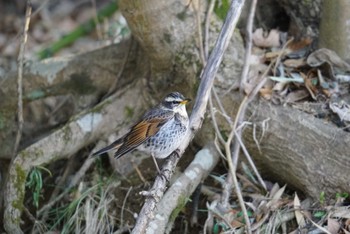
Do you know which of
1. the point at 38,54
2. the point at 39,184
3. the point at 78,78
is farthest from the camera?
the point at 38,54

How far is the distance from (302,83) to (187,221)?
5.77ft

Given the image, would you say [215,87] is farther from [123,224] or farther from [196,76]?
[123,224]

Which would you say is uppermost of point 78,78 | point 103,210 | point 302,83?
point 78,78

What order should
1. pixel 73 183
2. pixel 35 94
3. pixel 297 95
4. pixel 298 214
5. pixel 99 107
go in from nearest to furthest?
pixel 298 214 < pixel 297 95 < pixel 73 183 < pixel 99 107 < pixel 35 94

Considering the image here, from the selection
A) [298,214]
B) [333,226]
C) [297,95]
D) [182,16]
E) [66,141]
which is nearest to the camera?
[333,226]

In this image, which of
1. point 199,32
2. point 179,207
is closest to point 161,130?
point 179,207

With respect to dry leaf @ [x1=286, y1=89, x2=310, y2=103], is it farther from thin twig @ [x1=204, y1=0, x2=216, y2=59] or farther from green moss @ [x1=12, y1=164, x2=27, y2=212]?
green moss @ [x1=12, y1=164, x2=27, y2=212]

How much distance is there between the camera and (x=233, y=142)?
5.97 m

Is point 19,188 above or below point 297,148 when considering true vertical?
above

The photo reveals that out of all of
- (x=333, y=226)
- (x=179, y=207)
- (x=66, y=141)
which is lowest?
(x=333, y=226)

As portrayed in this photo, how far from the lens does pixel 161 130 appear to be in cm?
566

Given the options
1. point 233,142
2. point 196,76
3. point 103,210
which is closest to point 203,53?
point 196,76

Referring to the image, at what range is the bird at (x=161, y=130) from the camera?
5.52 metres

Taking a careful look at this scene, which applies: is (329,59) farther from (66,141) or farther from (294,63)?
(66,141)
